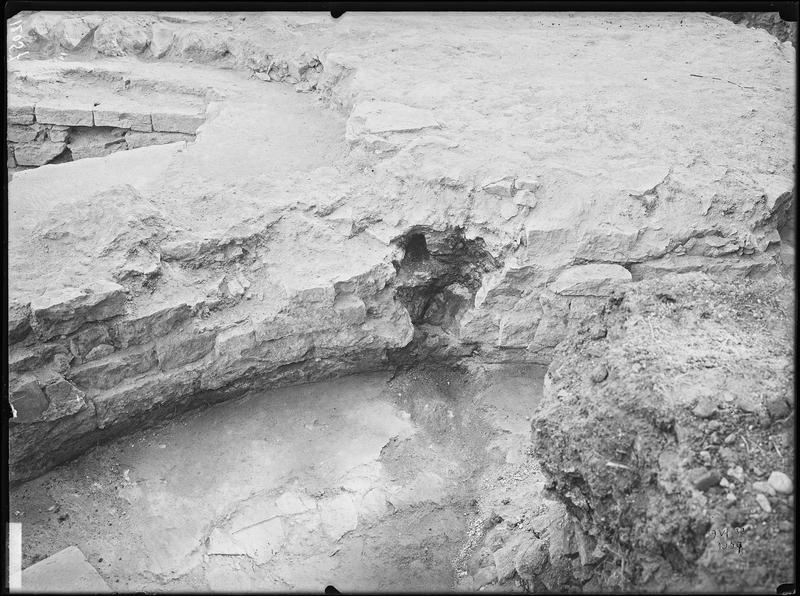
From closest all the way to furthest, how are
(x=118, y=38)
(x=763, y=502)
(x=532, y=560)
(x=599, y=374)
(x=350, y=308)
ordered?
(x=763, y=502) → (x=599, y=374) → (x=532, y=560) → (x=350, y=308) → (x=118, y=38)

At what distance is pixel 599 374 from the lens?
3.88 m

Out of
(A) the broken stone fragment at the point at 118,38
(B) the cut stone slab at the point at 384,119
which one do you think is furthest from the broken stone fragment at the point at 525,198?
(A) the broken stone fragment at the point at 118,38

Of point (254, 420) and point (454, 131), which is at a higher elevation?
point (454, 131)

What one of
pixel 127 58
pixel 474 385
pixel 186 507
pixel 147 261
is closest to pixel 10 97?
pixel 127 58

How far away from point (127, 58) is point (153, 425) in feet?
17.0

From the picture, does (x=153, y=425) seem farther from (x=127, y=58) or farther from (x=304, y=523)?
(x=127, y=58)

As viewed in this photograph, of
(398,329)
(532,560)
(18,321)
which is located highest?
(18,321)

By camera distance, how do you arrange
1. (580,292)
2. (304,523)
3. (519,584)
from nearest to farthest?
1. (519,584)
2. (304,523)
3. (580,292)

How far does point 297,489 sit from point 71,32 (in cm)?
651

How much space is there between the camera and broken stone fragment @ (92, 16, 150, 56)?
9.02 m

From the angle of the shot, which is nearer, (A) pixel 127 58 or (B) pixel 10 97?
(B) pixel 10 97

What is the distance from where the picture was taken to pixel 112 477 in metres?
5.36

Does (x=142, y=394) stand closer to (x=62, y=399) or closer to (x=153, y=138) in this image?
(x=62, y=399)

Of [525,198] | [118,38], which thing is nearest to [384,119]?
[525,198]
